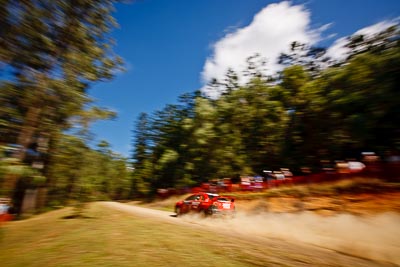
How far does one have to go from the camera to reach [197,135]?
3941 centimetres

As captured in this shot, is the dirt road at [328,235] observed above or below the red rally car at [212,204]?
below

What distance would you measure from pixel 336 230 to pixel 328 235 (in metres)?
0.72

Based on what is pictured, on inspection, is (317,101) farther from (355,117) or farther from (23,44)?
(23,44)

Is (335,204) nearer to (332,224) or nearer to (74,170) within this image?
(332,224)

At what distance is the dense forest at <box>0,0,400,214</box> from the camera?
621 cm

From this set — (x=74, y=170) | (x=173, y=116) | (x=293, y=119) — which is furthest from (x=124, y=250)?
(x=173, y=116)

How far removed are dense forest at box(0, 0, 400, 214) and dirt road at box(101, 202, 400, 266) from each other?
6.11m

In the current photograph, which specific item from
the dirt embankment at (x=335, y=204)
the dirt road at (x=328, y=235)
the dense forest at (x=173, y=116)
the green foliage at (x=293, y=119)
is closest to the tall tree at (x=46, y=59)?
the dense forest at (x=173, y=116)

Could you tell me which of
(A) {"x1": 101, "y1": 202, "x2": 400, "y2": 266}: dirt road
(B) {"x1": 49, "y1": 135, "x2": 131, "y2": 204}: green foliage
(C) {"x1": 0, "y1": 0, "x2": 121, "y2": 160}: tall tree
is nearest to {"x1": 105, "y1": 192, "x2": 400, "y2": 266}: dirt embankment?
(A) {"x1": 101, "y1": 202, "x2": 400, "y2": 266}: dirt road

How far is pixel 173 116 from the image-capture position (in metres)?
51.8

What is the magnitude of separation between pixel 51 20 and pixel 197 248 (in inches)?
241

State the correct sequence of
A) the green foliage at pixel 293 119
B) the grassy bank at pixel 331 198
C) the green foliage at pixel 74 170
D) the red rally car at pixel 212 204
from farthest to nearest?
the green foliage at pixel 293 119, the red rally car at pixel 212 204, the grassy bank at pixel 331 198, the green foliage at pixel 74 170

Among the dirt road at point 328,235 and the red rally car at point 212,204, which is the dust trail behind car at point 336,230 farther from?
the red rally car at point 212,204

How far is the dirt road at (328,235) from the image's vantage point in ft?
22.7
